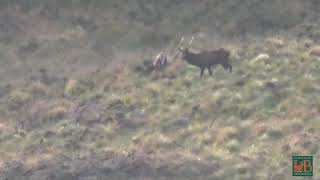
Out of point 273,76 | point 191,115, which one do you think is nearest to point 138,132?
point 191,115

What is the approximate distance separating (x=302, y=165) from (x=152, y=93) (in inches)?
358

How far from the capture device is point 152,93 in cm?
2752

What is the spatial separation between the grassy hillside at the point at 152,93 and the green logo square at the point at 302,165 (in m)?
0.33

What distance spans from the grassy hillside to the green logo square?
33cm

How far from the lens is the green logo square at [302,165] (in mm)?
20375

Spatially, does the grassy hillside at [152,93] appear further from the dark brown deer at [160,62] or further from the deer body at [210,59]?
the dark brown deer at [160,62]

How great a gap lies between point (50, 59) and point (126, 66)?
4.63 metres

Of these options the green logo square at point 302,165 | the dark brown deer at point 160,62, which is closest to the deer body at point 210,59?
the dark brown deer at point 160,62

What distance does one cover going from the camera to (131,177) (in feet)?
70.2

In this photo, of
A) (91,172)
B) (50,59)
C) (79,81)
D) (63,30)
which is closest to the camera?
(91,172)

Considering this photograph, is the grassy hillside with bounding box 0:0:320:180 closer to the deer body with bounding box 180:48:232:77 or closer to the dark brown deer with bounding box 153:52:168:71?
the deer body with bounding box 180:48:232:77

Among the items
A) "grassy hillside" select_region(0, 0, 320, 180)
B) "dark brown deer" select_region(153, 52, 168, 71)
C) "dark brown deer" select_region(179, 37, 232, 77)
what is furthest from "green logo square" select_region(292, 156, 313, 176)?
"dark brown deer" select_region(153, 52, 168, 71)

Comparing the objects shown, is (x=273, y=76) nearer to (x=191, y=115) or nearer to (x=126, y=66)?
(x=191, y=115)

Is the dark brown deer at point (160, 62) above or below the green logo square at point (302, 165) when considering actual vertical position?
above
